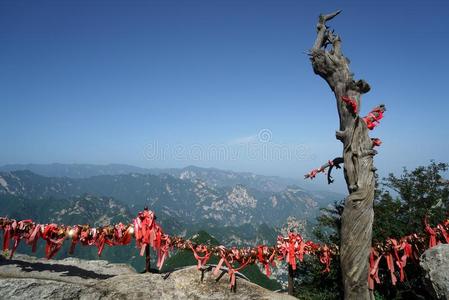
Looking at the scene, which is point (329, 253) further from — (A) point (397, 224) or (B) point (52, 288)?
(A) point (397, 224)

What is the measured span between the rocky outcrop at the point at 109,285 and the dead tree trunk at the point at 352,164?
1.87 meters

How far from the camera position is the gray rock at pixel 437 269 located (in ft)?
30.9

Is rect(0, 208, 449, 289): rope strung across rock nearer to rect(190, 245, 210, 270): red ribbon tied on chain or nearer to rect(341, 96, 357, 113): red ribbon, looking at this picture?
rect(190, 245, 210, 270): red ribbon tied on chain

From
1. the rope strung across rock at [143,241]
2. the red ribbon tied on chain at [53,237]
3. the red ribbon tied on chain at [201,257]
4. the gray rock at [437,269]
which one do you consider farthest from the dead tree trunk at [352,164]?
the red ribbon tied on chain at [53,237]

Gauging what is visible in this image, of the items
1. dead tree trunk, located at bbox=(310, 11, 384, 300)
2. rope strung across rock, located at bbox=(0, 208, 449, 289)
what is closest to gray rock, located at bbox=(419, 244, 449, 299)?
rope strung across rock, located at bbox=(0, 208, 449, 289)

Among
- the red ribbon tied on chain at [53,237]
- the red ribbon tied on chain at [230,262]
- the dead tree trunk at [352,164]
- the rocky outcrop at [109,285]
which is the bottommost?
the rocky outcrop at [109,285]

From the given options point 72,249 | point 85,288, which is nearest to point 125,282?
point 85,288

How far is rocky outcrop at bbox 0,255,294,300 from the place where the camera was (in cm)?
714

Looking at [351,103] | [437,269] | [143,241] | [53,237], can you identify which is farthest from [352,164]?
[53,237]

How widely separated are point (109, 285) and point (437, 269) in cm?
906

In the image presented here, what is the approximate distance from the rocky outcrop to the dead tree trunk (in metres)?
1.87

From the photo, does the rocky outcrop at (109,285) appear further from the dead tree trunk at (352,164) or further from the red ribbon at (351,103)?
the red ribbon at (351,103)

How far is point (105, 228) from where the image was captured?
347 inches

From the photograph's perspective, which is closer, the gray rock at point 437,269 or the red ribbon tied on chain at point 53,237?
the red ribbon tied on chain at point 53,237
